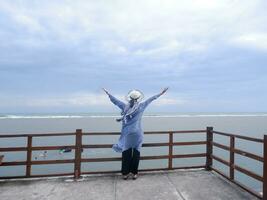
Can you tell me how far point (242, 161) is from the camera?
2081 cm

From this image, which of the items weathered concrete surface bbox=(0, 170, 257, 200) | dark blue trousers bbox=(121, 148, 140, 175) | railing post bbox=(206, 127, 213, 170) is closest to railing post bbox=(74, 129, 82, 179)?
weathered concrete surface bbox=(0, 170, 257, 200)

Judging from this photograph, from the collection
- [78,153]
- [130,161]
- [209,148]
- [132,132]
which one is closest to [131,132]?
[132,132]

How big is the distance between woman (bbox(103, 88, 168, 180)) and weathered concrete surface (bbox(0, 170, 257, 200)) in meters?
0.38

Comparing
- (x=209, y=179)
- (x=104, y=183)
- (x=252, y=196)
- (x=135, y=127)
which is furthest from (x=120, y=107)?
(x=252, y=196)

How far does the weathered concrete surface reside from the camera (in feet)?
18.7

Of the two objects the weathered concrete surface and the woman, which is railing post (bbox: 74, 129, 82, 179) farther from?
the woman

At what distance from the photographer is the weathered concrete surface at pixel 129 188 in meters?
5.70

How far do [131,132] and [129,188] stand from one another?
127cm

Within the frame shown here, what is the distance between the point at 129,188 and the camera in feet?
20.4

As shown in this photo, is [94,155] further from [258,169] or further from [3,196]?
[3,196]

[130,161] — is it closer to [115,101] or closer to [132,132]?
[132,132]

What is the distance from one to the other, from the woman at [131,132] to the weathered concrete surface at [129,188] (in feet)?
1.25

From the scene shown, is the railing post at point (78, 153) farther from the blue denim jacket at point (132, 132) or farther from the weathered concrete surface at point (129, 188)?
the blue denim jacket at point (132, 132)

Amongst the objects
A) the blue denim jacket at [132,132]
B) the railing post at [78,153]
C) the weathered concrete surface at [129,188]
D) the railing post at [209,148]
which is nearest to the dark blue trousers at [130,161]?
the blue denim jacket at [132,132]
